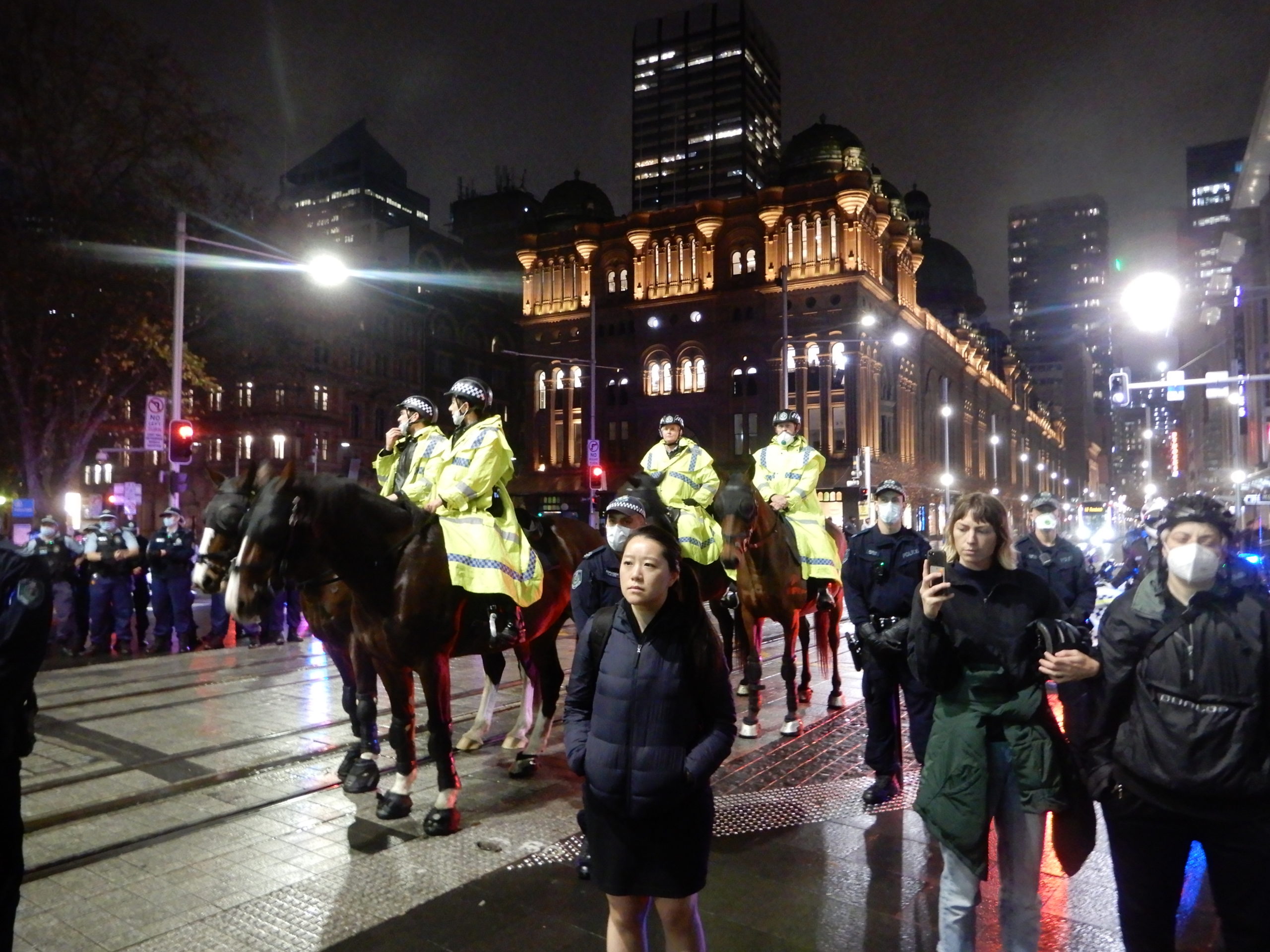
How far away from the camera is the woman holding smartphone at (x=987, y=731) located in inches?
139

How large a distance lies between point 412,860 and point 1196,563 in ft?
14.8

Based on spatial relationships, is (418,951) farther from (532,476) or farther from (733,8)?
(733,8)

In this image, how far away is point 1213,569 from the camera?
10.6 feet

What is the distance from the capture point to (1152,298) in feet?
72.1

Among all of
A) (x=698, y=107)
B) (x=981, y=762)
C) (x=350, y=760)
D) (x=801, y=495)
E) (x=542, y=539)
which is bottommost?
(x=350, y=760)

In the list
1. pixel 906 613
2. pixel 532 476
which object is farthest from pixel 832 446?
pixel 906 613

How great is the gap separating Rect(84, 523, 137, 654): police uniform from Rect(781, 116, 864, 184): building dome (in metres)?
59.2

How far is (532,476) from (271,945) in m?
65.3

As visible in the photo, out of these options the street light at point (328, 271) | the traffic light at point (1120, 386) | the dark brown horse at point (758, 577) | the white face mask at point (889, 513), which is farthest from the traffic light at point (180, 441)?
the traffic light at point (1120, 386)

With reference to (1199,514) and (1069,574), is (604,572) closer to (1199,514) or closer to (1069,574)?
(1199,514)

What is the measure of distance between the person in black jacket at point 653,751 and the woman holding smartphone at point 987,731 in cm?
98

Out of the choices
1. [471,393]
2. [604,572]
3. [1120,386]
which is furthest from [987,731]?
[1120,386]

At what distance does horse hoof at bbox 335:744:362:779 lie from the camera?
275 inches

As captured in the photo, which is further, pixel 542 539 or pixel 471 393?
pixel 542 539
